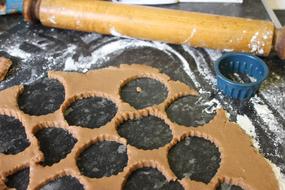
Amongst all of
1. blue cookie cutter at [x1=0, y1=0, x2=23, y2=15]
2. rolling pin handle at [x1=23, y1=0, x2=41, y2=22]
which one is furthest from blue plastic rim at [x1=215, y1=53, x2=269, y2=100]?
blue cookie cutter at [x1=0, y1=0, x2=23, y2=15]

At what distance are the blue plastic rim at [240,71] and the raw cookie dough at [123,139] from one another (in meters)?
0.08

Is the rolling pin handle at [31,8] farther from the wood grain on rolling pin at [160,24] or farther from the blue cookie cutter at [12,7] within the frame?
the blue cookie cutter at [12,7]

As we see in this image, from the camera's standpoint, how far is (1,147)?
1.02 m

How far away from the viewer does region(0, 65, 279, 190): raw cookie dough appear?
0.91 meters

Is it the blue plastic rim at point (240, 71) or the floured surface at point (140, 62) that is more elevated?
the blue plastic rim at point (240, 71)

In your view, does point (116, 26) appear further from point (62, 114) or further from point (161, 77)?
point (62, 114)

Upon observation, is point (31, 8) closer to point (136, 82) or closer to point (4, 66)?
point (4, 66)

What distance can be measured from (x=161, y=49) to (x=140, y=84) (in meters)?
0.20

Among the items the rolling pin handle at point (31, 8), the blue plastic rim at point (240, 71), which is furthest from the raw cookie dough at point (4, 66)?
the blue plastic rim at point (240, 71)

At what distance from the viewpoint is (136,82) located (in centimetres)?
118

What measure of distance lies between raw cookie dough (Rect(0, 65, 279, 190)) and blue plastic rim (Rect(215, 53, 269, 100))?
83 mm

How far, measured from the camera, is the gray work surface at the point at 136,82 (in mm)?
984

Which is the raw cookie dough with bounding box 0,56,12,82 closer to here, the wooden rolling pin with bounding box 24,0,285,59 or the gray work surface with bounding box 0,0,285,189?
the gray work surface with bounding box 0,0,285,189

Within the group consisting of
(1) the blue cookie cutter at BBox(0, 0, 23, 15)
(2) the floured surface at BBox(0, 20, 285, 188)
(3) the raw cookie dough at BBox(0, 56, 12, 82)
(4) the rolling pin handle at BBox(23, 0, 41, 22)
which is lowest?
(3) the raw cookie dough at BBox(0, 56, 12, 82)
